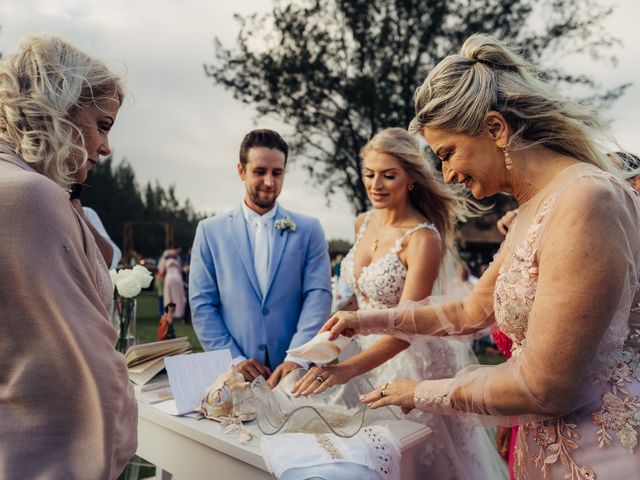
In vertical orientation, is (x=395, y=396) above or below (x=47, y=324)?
below

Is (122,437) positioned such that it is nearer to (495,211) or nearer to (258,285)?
(258,285)

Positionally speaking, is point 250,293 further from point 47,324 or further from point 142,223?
point 142,223

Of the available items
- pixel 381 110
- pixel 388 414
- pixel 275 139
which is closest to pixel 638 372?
pixel 388 414

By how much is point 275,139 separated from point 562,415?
2.41 meters

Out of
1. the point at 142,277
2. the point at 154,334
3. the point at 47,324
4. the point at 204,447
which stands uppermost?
the point at 47,324

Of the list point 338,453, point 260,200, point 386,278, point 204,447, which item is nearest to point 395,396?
point 338,453

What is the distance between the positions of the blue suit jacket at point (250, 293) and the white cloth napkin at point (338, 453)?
4.39 feet

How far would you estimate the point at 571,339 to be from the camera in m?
1.35

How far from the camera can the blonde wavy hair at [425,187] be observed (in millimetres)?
3197

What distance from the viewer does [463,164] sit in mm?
1787

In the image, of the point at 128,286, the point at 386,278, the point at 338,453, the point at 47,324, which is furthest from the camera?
the point at 386,278

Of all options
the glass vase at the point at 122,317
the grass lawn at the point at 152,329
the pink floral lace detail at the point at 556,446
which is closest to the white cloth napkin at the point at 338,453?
the pink floral lace detail at the point at 556,446

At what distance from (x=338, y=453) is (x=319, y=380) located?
511mm

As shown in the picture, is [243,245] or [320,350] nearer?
[320,350]
